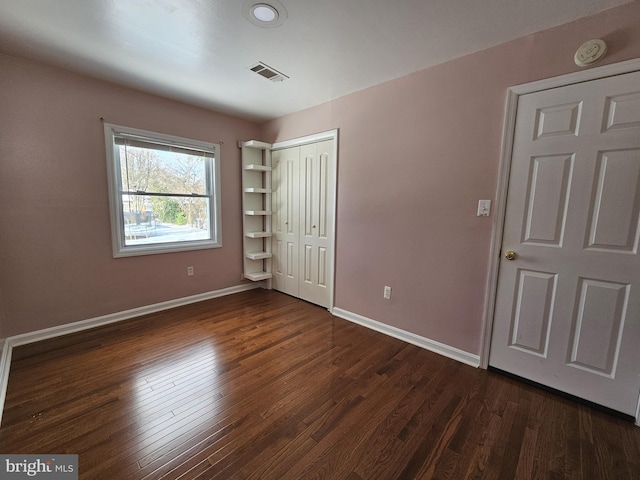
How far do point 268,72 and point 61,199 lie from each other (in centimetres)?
228

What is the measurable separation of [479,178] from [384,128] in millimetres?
1011

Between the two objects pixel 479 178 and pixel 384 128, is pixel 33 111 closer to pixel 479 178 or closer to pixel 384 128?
pixel 384 128

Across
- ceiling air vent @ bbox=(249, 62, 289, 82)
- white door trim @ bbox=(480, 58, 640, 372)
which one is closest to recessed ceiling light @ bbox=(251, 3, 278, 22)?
ceiling air vent @ bbox=(249, 62, 289, 82)

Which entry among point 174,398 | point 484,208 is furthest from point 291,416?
point 484,208

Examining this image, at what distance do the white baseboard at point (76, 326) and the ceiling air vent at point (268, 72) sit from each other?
2.74m

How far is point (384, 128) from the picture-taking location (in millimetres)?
2572

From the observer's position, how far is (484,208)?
2051 mm

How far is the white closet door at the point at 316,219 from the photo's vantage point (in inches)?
124

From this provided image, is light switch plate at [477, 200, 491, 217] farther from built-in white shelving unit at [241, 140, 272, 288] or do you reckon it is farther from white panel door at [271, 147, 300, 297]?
built-in white shelving unit at [241, 140, 272, 288]

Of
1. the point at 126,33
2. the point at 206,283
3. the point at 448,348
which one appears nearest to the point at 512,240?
the point at 448,348

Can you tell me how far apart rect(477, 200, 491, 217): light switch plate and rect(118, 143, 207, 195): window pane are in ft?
10.5

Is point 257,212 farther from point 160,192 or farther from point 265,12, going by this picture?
point 265,12

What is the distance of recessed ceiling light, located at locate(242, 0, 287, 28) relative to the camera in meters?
1.57

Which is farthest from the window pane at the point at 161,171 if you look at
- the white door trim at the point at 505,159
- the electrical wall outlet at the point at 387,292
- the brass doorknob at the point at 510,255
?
the brass doorknob at the point at 510,255
